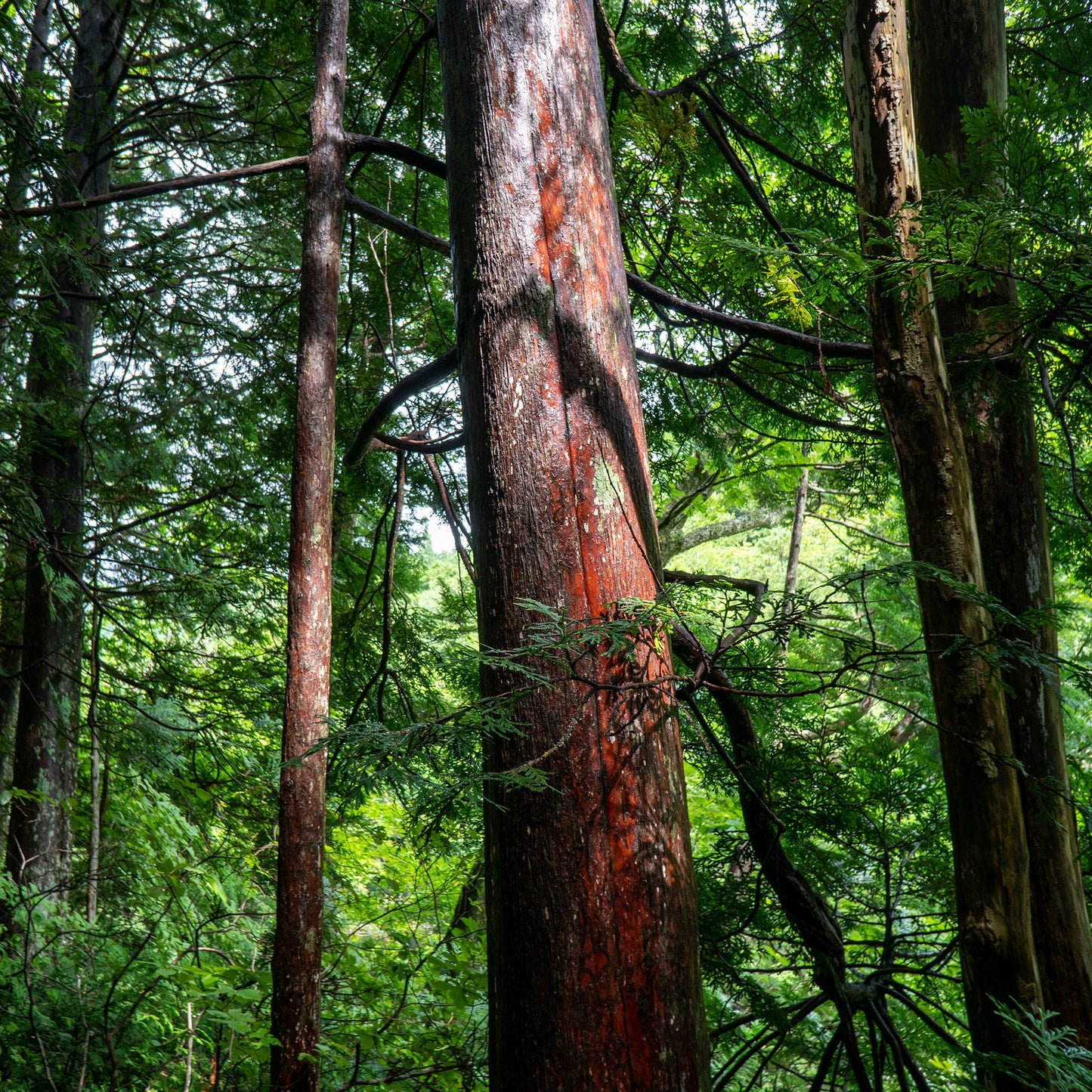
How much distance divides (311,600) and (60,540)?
3457mm

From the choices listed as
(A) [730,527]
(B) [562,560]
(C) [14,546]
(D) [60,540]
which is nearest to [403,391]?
(B) [562,560]

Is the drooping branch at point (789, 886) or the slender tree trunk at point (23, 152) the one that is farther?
the slender tree trunk at point (23, 152)

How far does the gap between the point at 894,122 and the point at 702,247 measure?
0.52m

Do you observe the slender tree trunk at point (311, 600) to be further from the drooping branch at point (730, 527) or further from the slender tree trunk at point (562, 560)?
the drooping branch at point (730, 527)

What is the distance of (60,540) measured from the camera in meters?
5.77

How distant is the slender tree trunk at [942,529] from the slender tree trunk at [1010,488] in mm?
238

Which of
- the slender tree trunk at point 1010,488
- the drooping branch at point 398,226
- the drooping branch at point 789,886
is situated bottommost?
the drooping branch at point 789,886

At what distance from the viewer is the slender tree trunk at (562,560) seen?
51.9 inches

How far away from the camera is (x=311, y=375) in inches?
145

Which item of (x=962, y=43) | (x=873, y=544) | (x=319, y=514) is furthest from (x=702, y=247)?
(x=873, y=544)

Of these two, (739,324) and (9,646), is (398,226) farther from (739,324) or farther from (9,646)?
(9,646)

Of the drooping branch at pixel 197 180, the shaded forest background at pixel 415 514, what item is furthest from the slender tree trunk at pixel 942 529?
the drooping branch at pixel 197 180

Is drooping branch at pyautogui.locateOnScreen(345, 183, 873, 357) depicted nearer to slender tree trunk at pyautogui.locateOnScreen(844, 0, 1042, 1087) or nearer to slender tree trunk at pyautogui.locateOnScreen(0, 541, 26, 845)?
slender tree trunk at pyautogui.locateOnScreen(844, 0, 1042, 1087)

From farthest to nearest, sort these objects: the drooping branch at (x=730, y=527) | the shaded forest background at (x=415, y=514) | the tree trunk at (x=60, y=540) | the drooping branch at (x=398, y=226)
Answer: the drooping branch at (x=730, y=527) < the tree trunk at (x=60, y=540) < the drooping branch at (x=398, y=226) < the shaded forest background at (x=415, y=514)
